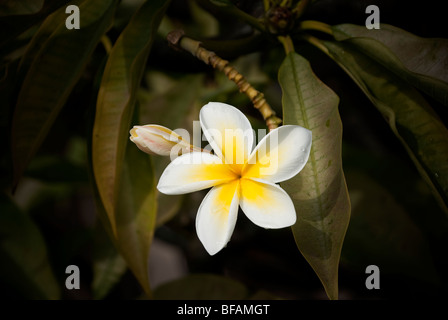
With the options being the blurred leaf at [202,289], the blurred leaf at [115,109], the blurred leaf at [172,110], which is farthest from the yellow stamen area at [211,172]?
the blurred leaf at [202,289]

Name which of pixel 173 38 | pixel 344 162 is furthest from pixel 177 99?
pixel 344 162

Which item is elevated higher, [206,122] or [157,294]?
[206,122]

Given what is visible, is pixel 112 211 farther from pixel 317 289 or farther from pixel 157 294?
pixel 317 289

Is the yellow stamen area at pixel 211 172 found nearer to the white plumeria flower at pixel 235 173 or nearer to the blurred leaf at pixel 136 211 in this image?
the white plumeria flower at pixel 235 173

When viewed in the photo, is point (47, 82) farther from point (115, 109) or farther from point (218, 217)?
point (218, 217)

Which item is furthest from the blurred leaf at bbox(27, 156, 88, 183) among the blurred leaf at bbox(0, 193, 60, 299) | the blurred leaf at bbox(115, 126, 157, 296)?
the blurred leaf at bbox(115, 126, 157, 296)
